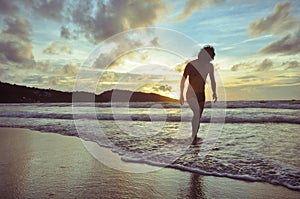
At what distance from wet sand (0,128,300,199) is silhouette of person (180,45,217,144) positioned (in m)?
2.42

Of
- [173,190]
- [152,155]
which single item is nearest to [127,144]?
[152,155]

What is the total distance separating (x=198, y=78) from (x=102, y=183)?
3.52m

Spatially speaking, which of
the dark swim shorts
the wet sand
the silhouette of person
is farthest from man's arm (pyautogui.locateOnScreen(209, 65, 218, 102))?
the wet sand

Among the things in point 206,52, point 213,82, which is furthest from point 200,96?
point 206,52

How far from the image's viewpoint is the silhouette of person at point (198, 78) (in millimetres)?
5465

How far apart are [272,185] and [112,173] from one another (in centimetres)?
202

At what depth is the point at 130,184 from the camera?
9.28 ft

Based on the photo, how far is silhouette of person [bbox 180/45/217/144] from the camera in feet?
17.9

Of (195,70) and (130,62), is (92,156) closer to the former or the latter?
(195,70)

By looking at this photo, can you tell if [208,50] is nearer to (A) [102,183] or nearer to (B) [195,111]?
(B) [195,111]

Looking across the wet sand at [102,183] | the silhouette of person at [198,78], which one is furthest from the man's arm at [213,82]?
the wet sand at [102,183]

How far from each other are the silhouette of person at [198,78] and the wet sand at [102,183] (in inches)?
95.3

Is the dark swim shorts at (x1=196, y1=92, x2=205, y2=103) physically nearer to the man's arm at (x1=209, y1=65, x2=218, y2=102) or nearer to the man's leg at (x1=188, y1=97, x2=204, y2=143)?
the man's leg at (x1=188, y1=97, x2=204, y2=143)

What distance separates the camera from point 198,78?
555 cm
